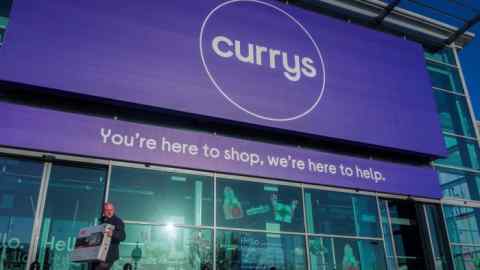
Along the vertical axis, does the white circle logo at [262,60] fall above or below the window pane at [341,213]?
above

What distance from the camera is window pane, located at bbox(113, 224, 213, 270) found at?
9102mm

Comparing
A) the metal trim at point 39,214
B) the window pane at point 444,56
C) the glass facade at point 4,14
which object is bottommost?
the metal trim at point 39,214

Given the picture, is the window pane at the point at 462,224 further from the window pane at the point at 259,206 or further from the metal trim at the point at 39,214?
the metal trim at the point at 39,214

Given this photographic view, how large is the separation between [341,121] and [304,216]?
10.3 feet

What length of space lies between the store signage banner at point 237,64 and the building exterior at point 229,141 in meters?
0.04

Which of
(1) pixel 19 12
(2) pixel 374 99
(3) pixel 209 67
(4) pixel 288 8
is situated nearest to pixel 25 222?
(1) pixel 19 12

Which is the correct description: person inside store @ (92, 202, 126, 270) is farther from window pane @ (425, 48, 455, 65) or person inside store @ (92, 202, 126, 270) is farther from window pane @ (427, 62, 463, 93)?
window pane @ (425, 48, 455, 65)

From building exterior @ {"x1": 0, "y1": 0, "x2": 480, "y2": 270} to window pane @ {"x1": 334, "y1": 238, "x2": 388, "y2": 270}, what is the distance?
38 millimetres

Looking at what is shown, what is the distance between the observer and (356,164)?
12438 millimetres

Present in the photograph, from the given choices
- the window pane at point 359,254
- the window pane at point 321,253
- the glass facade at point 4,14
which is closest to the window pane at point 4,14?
the glass facade at point 4,14

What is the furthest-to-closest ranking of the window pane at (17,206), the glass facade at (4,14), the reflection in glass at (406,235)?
the reflection in glass at (406,235)
the glass facade at (4,14)
the window pane at (17,206)

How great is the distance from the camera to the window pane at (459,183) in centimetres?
1436

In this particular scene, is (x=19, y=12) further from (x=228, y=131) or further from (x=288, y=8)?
(x=288, y=8)

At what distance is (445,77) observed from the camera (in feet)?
55.3
